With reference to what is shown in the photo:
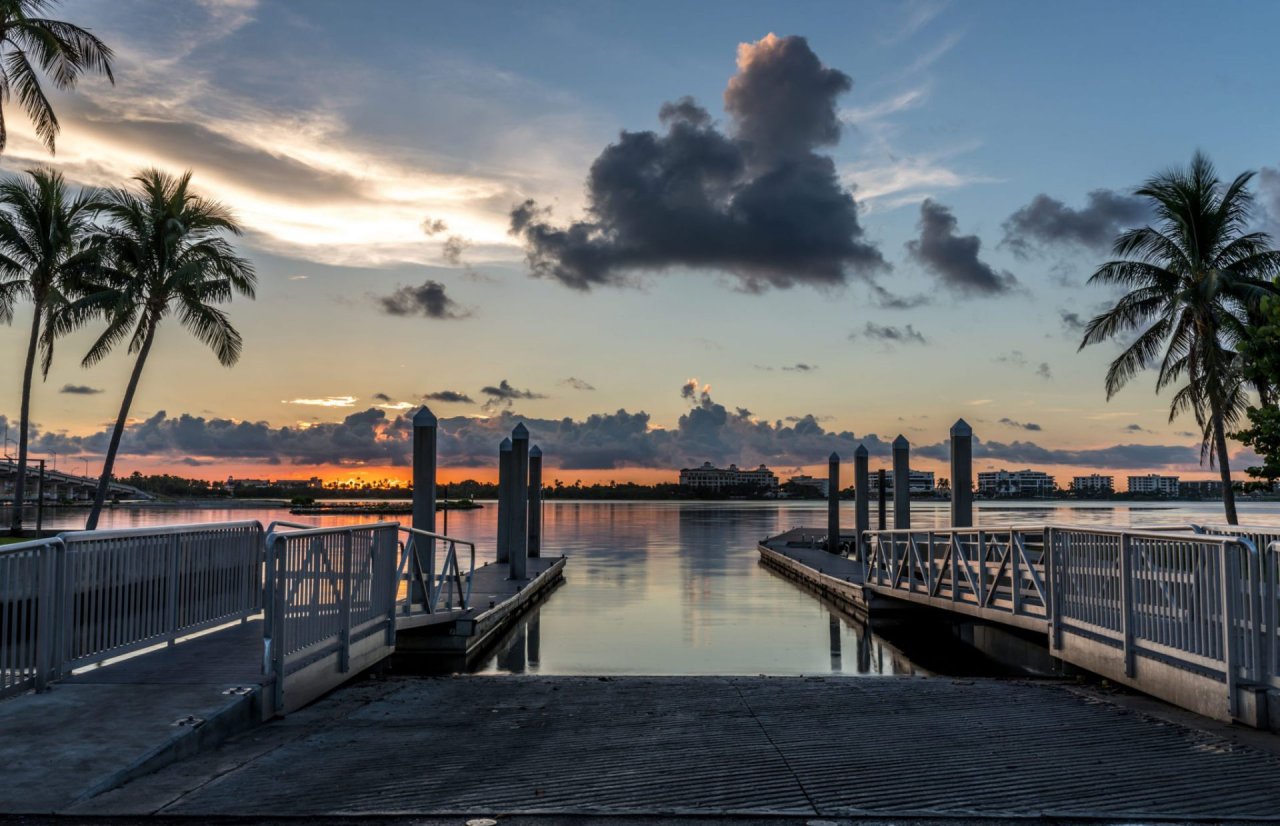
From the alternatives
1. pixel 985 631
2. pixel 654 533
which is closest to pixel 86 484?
pixel 654 533

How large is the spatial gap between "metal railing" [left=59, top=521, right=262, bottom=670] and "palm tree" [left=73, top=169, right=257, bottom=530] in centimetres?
2258

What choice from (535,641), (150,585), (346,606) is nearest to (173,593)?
(150,585)

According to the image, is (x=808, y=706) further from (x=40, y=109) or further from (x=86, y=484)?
(x=86, y=484)

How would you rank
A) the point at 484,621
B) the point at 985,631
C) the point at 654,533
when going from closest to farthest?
the point at 484,621, the point at 985,631, the point at 654,533

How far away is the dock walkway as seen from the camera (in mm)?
5168

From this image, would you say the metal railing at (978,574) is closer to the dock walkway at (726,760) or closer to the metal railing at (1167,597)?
the metal railing at (1167,597)

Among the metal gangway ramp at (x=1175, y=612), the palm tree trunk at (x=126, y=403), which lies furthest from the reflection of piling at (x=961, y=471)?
the palm tree trunk at (x=126, y=403)

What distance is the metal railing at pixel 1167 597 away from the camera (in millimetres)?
7062

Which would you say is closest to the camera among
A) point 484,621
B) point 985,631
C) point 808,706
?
point 808,706

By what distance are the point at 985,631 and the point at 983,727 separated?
12.8 m

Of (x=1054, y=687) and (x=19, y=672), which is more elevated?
(x=19, y=672)

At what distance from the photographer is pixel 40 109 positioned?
19.0 meters

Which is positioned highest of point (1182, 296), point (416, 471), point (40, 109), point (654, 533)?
point (40, 109)

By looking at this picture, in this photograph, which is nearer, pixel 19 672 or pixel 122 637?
pixel 19 672
